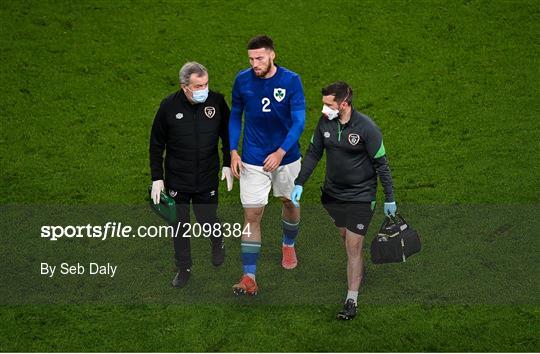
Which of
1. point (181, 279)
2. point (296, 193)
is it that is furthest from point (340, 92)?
point (181, 279)

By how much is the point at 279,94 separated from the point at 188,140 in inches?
34.4

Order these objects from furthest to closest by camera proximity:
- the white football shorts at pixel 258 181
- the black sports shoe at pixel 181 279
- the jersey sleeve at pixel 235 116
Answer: the black sports shoe at pixel 181 279 → the white football shorts at pixel 258 181 → the jersey sleeve at pixel 235 116

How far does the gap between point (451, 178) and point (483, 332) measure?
10.2 ft

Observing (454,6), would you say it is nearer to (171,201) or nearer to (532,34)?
(532,34)

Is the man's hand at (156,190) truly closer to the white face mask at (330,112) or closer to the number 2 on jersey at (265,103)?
the number 2 on jersey at (265,103)

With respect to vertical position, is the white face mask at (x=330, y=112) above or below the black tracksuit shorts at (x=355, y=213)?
above

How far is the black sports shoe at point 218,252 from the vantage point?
9.76 meters

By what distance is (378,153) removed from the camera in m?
8.49

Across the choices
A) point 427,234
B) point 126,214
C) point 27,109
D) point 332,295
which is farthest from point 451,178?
point 27,109

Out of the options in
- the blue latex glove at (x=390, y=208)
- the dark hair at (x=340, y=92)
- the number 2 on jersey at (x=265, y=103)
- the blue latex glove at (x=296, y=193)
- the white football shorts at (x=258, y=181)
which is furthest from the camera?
the white football shorts at (x=258, y=181)

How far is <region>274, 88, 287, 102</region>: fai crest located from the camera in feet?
29.1

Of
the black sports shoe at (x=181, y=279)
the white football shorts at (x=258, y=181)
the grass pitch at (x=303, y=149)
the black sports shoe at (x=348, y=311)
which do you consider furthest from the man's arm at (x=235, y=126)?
the black sports shoe at (x=348, y=311)

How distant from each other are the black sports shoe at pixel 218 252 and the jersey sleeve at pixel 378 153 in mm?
1880

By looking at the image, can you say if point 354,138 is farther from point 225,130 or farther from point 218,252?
point 218,252
